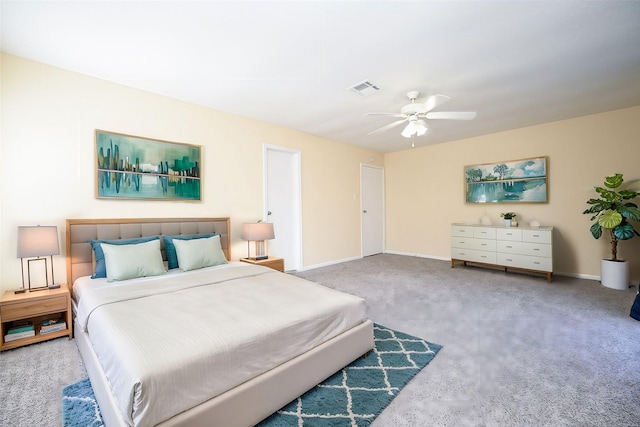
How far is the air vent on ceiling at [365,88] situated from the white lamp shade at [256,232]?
209 centimetres

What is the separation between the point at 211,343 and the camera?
1335mm

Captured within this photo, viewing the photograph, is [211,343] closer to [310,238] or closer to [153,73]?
[153,73]

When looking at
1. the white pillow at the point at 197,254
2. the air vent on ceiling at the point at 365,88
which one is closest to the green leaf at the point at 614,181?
the air vent on ceiling at the point at 365,88

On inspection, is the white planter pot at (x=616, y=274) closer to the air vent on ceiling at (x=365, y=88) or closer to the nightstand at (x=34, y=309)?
the air vent on ceiling at (x=365, y=88)

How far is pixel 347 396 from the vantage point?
164 cm

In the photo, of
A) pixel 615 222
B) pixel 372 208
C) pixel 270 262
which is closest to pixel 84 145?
pixel 270 262

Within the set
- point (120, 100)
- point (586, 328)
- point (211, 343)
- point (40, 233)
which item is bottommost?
point (586, 328)

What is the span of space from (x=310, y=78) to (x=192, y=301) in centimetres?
243

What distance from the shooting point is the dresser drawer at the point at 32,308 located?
2123 mm

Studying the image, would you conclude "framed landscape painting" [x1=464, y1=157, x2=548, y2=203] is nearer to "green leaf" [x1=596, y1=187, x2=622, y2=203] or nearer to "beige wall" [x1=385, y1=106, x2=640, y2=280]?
"beige wall" [x1=385, y1=106, x2=640, y2=280]

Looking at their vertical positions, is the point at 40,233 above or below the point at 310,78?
below

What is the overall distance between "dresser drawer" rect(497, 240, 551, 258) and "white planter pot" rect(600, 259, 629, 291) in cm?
63

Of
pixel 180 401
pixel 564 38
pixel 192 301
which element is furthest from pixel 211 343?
pixel 564 38

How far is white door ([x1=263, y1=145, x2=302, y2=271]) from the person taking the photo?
452 centimetres
